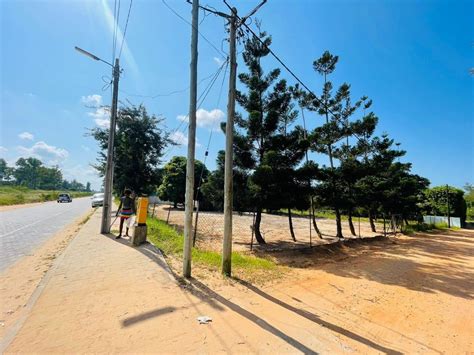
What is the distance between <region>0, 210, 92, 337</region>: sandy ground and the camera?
3740 millimetres

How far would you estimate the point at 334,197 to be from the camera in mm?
13680

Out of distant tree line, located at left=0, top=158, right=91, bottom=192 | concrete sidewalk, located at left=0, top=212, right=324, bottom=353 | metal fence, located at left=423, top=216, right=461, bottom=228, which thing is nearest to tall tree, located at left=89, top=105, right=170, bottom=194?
concrete sidewalk, located at left=0, top=212, right=324, bottom=353

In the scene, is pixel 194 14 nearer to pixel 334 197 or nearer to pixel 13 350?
pixel 13 350

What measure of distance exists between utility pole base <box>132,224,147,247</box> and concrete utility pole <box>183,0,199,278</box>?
151 inches

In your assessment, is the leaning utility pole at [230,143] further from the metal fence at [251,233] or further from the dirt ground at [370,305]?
the metal fence at [251,233]

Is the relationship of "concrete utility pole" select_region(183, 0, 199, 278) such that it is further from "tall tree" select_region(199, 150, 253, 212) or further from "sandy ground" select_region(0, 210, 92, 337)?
"tall tree" select_region(199, 150, 253, 212)

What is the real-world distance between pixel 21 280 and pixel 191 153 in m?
4.42

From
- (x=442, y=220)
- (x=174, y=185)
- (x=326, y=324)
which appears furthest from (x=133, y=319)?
(x=442, y=220)

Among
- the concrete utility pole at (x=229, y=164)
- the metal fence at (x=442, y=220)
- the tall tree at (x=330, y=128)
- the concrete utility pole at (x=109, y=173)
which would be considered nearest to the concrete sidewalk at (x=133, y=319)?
the concrete utility pole at (x=229, y=164)

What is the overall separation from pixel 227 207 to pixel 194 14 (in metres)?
4.46

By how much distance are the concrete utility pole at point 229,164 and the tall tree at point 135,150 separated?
15.2m

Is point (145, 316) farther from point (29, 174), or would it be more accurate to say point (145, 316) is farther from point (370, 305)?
point (29, 174)

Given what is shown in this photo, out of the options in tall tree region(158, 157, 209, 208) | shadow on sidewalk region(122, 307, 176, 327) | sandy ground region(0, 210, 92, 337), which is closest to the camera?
shadow on sidewalk region(122, 307, 176, 327)

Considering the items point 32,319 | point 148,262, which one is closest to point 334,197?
point 148,262
